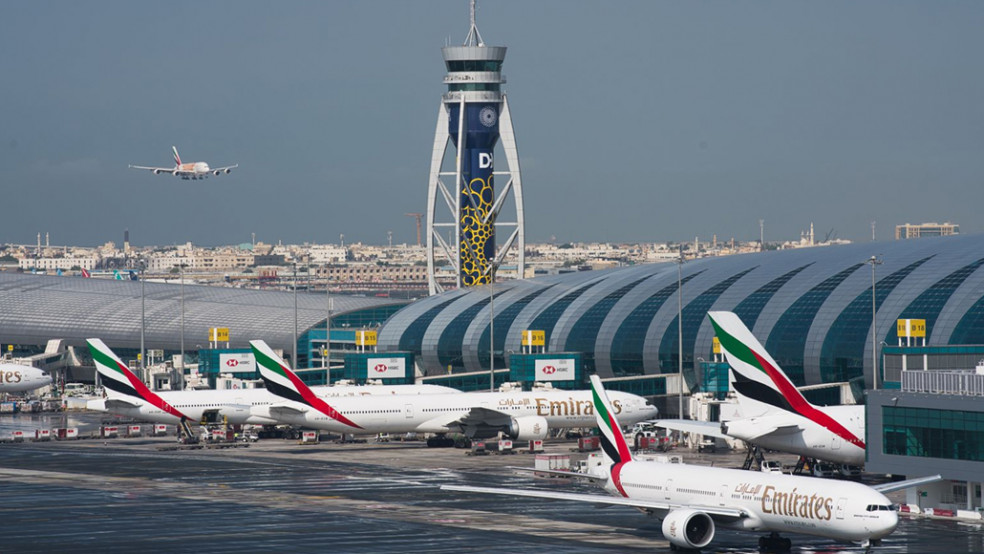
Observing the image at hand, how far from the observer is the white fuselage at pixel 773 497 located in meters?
50.6

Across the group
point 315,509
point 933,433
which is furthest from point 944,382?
point 315,509

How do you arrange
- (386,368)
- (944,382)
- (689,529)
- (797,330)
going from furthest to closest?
(386,368) → (797,330) → (944,382) → (689,529)

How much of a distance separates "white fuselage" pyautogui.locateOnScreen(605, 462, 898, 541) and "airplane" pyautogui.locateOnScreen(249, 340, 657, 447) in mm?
39215

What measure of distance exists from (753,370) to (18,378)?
92.3 meters

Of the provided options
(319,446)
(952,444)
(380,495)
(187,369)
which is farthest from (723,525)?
(187,369)

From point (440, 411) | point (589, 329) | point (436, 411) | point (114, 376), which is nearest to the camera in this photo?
point (436, 411)

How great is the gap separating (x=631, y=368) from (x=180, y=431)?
39645 millimetres

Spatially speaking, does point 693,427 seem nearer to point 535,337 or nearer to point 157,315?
point 535,337

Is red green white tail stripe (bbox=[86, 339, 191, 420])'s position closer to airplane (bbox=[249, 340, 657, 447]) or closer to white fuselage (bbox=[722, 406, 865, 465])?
airplane (bbox=[249, 340, 657, 447])

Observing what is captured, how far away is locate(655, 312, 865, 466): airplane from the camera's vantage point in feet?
224

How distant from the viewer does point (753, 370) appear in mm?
68500

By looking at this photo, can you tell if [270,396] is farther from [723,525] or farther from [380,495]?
[723,525]

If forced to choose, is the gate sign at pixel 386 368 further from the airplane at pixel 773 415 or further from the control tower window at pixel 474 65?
the control tower window at pixel 474 65

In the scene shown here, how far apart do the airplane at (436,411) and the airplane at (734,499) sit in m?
37.7
